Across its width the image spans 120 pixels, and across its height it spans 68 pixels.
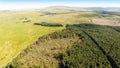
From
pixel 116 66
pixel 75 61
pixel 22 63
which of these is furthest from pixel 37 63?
pixel 116 66

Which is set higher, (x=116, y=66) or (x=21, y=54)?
(x=21, y=54)

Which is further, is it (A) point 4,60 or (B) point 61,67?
(A) point 4,60

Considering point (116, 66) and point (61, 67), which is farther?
point (116, 66)

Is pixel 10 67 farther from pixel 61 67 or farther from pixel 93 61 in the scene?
pixel 93 61

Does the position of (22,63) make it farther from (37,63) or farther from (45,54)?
(45,54)

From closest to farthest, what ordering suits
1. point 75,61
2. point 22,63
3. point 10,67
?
1. point 10,67
2. point 22,63
3. point 75,61

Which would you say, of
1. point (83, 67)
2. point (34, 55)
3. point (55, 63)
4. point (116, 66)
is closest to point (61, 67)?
point (55, 63)

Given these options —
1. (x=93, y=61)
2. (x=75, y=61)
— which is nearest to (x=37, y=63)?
(x=75, y=61)

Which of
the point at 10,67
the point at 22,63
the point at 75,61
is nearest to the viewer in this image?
the point at 10,67
